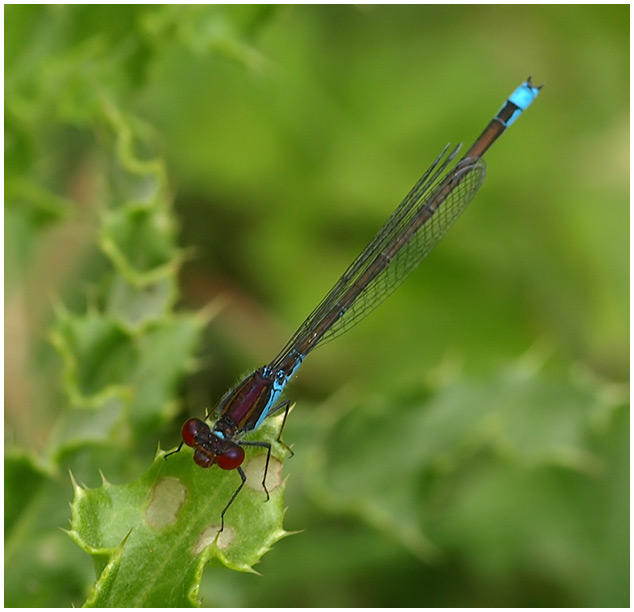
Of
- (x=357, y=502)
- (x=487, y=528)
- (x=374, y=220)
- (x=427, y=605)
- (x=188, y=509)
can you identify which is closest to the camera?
(x=188, y=509)

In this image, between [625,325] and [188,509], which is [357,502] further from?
[625,325]

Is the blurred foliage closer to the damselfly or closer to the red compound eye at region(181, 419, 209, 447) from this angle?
the red compound eye at region(181, 419, 209, 447)

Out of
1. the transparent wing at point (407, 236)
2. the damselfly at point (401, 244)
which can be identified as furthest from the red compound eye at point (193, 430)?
the transparent wing at point (407, 236)

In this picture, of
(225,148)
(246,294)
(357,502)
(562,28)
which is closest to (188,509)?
(357,502)

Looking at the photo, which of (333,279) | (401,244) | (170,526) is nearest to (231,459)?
(170,526)

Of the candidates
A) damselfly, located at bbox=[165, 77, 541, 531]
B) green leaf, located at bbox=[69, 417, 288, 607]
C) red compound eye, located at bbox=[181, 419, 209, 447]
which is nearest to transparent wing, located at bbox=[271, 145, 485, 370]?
damselfly, located at bbox=[165, 77, 541, 531]

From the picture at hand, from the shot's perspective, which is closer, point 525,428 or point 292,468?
point 292,468

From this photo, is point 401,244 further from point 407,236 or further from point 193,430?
point 193,430

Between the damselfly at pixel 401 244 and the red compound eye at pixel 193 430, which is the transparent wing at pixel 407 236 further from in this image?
the red compound eye at pixel 193 430
